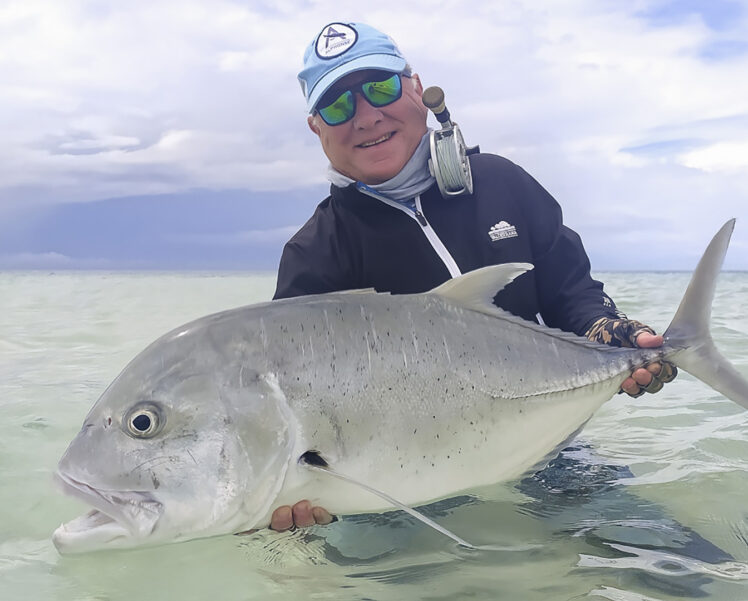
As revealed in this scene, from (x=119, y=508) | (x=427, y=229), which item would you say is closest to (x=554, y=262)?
(x=427, y=229)

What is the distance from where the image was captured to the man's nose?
320 centimetres

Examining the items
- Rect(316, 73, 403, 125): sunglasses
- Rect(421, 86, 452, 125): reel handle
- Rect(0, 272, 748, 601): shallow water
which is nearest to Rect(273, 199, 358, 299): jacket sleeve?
Rect(316, 73, 403, 125): sunglasses

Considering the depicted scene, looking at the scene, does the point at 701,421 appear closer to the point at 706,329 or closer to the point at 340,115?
the point at 706,329

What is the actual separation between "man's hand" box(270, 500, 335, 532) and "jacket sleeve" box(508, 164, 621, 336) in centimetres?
174

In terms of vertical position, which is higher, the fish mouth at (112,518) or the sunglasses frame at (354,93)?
the sunglasses frame at (354,93)

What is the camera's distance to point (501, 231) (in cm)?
334

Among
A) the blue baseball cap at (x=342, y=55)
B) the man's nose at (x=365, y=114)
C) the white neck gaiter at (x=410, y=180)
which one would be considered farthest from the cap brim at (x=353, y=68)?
the white neck gaiter at (x=410, y=180)

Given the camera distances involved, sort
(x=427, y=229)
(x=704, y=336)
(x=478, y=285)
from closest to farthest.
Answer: (x=478, y=285), (x=704, y=336), (x=427, y=229)

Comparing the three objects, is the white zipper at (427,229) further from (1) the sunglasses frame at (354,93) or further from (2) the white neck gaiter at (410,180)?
(1) the sunglasses frame at (354,93)

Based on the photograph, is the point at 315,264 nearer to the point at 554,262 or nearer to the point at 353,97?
the point at 353,97

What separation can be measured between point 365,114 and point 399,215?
0.53 m

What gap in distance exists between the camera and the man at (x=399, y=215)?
321cm

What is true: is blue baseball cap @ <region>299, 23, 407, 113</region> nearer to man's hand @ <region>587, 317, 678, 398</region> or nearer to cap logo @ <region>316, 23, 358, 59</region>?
cap logo @ <region>316, 23, 358, 59</region>

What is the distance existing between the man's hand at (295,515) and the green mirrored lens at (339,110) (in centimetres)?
187
